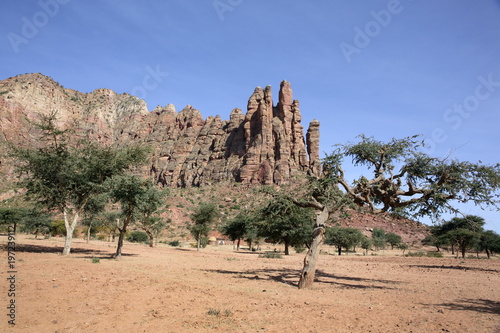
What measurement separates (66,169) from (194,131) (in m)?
142

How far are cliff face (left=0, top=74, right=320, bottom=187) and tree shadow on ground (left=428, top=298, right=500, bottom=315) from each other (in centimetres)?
8488

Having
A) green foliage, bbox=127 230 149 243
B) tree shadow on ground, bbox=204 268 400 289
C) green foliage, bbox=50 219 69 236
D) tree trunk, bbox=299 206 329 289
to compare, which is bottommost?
green foliage, bbox=127 230 149 243

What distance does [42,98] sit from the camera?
4798 inches

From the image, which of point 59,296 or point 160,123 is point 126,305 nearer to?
point 59,296

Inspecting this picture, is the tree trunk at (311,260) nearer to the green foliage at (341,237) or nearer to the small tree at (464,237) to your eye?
the green foliage at (341,237)

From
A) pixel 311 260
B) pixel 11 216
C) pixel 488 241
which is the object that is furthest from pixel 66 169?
pixel 488 241

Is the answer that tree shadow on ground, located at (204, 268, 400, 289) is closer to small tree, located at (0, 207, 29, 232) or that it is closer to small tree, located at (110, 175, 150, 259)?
small tree, located at (110, 175, 150, 259)

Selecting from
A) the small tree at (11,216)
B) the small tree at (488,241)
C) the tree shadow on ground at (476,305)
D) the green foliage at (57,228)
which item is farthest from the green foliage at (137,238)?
the small tree at (488,241)

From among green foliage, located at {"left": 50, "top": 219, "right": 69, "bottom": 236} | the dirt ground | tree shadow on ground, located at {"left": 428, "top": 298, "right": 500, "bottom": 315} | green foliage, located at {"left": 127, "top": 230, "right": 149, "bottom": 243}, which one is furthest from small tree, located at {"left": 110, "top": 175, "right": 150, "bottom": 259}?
green foliage, located at {"left": 127, "top": 230, "right": 149, "bottom": 243}

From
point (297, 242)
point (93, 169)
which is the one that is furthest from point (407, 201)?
point (297, 242)

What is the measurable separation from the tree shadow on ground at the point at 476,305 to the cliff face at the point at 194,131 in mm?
84878

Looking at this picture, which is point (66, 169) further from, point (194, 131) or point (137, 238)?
point (194, 131)

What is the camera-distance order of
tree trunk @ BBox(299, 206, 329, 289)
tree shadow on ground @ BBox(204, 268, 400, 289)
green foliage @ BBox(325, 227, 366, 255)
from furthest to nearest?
green foliage @ BBox(325, 227, 366, 255), tree shadow on ground @ BBox(204, 268, 400, 289), tree trunk @ BBox(299, 206, 329, 289)

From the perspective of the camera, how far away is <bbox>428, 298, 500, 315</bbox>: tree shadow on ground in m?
9.13
